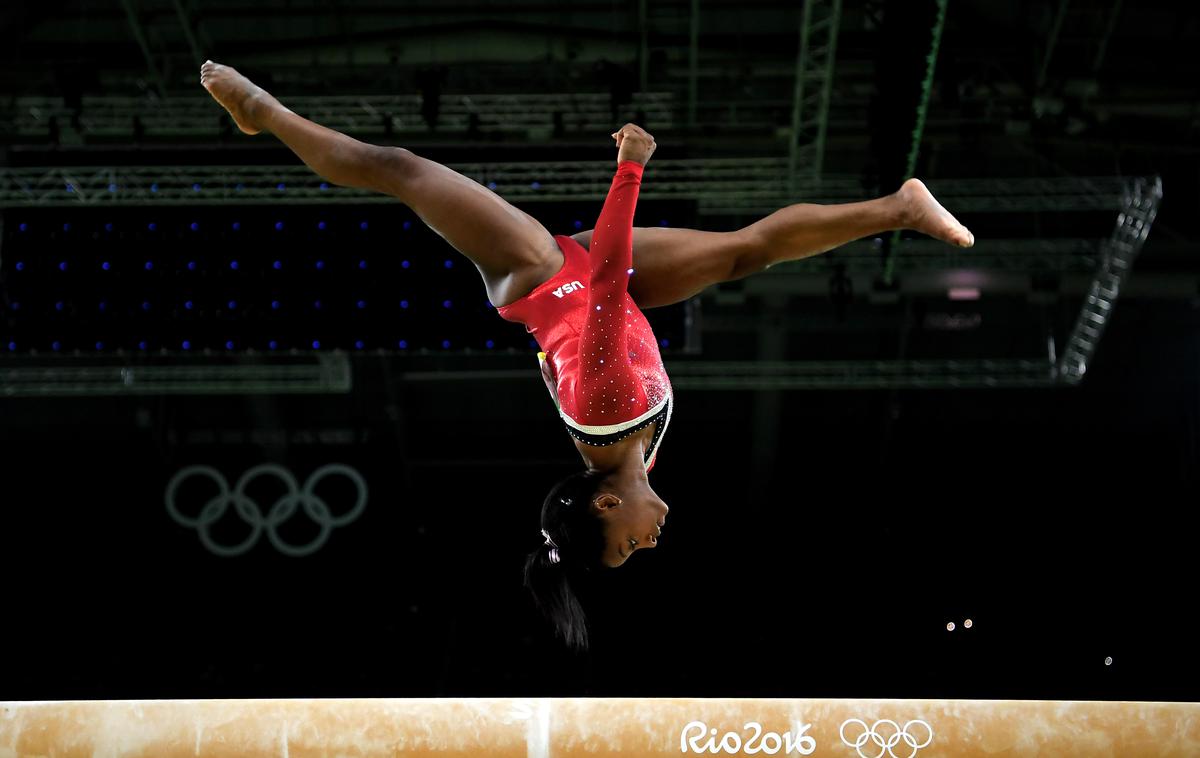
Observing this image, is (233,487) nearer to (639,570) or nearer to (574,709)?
(639,570)

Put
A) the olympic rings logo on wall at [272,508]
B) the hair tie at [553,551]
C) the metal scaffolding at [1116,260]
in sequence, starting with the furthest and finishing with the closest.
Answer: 1. the olympic rings logo on wall at [272,508]
2. the metal scaffolding at [1116,260]
3. the hair tie at [553,551]

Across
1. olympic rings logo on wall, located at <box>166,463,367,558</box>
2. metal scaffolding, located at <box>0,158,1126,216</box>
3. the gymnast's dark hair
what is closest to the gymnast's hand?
the gymnast's dark hair

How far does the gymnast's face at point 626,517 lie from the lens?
11.8ft

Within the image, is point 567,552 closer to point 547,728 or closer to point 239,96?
point 547,728

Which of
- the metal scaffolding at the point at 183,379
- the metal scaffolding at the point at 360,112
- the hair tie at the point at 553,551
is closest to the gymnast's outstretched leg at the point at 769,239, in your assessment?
the hair tie at the point at 553,551

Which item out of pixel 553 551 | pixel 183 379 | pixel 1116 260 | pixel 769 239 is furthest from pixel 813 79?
pixel 183 379

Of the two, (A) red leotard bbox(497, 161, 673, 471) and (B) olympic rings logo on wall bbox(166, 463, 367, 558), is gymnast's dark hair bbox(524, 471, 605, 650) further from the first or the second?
(B) olympic rings logo on wall bbox(166, 463, 367, 558)

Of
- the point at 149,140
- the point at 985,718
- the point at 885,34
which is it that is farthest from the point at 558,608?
the point at 149,140

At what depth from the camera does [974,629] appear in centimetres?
1063

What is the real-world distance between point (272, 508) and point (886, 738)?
768 cm

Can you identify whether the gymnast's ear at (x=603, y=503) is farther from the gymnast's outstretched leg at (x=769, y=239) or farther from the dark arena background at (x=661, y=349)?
the dark arena background at (x=661, y=349)

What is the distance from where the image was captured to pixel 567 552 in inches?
146

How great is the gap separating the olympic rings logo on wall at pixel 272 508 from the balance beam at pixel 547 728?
630 centimetres

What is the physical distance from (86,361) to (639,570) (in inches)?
211
